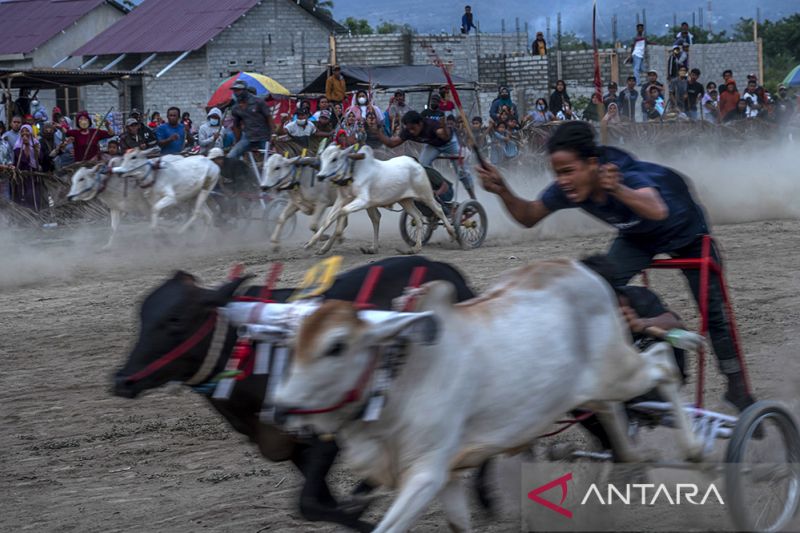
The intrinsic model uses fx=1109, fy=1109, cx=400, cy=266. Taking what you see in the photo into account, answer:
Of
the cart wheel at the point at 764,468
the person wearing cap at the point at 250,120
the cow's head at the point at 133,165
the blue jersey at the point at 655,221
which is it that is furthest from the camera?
the person wearing cap at the point at 250,120

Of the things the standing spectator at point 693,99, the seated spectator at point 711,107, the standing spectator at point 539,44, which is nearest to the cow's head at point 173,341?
the standing spectator at point 693,99

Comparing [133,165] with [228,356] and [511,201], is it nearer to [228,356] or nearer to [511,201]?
[511,201]

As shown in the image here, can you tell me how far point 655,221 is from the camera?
→ 515cm

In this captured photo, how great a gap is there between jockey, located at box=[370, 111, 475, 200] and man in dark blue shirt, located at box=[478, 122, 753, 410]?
10470 millimetres

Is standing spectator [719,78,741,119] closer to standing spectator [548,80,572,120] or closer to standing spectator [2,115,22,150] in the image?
standing spectator [548,80,572,120]

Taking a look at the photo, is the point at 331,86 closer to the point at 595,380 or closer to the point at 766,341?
the point at 766,341

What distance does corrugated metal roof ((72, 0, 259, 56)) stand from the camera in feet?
135

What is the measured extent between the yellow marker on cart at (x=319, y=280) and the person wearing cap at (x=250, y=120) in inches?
533

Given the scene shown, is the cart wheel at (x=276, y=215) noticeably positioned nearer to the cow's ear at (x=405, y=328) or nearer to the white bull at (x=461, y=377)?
the white bull at (x=461, y=377)

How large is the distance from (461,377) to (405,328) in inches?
12.0

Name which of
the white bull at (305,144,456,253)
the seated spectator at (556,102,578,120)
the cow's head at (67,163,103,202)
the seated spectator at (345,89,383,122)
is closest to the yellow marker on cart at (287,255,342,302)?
the white bull at (305,144,456,253)

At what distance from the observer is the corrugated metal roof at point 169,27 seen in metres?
41.2

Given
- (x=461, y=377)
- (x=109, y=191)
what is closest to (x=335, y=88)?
(x=109, y=191)

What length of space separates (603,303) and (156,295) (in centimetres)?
203
